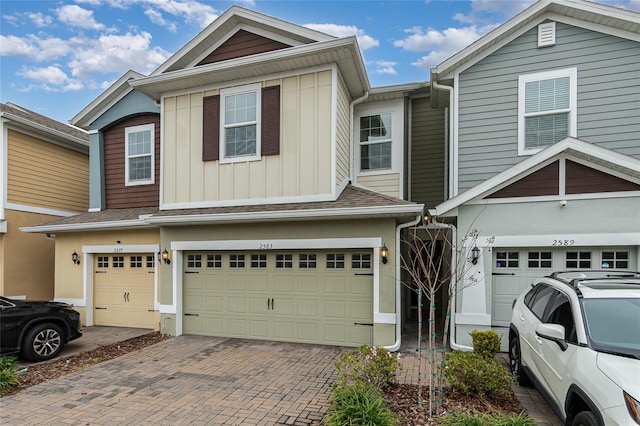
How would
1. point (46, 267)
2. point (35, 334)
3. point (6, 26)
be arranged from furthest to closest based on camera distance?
1. point (46, 267)
2. point (6, 26)
3. point (35, 334)

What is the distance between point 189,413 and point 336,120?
229 inches

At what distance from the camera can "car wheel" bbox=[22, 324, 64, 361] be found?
672cm

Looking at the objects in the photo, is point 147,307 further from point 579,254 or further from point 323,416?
point 579,254

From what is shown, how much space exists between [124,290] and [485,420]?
9079 mm

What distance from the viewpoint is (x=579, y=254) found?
639 cm

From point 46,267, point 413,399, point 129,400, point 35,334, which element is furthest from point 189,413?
point 46,267

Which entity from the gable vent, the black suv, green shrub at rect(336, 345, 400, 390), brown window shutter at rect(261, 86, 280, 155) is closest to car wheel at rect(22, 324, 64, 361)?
the black suv

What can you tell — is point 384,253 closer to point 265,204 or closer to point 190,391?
point 265,204

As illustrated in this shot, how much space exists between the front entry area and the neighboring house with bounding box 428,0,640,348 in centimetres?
Result: 736

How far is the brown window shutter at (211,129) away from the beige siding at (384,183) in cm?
369

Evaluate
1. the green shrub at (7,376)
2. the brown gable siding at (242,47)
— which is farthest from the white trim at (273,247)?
the brown gable siding at (242,47)

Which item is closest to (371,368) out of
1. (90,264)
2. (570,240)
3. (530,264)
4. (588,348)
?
(588,348)

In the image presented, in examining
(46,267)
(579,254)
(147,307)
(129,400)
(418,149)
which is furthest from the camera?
(46,267)

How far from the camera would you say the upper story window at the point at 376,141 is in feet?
30.5
